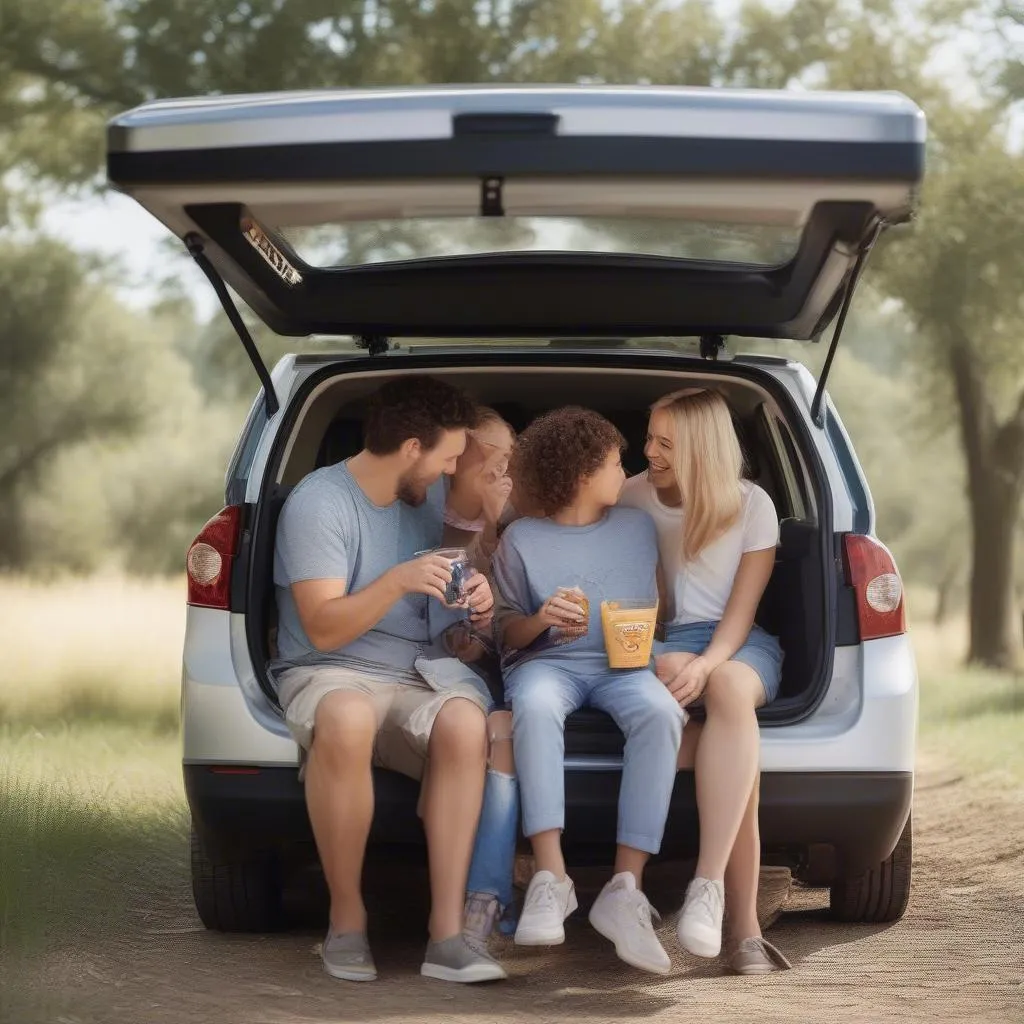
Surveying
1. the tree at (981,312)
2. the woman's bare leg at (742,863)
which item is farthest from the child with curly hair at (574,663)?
the tree at (981,312)

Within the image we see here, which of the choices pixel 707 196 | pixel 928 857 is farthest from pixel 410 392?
pixel 928 857

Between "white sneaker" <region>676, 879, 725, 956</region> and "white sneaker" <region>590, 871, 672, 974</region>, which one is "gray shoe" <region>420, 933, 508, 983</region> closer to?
"white sneaker" <region>590, 871, 672, 974</region>

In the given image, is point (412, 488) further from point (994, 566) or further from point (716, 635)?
point (994, 566)

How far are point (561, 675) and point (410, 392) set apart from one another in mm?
787

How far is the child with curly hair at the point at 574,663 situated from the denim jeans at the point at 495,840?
7 centimetres

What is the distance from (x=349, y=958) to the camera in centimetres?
399

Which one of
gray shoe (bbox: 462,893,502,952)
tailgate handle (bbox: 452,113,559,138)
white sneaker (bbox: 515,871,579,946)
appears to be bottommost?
gray shoe (bbox: 462,893,502,952)

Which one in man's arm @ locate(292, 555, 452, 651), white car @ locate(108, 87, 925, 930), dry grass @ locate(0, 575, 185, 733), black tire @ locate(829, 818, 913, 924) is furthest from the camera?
dry grass @ locate(0, 575, 185, 733)

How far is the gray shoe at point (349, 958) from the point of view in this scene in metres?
3.97

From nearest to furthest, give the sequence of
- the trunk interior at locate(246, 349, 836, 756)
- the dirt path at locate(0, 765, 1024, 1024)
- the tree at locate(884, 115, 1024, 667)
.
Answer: the dirt path at locate(0, 765, 1024, 1024), the trunk interior at locate(246, 349, 836, 756), the tree at locate(884, 115, 1024, 667)

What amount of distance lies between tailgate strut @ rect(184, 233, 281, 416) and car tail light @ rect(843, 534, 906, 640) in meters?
1.53

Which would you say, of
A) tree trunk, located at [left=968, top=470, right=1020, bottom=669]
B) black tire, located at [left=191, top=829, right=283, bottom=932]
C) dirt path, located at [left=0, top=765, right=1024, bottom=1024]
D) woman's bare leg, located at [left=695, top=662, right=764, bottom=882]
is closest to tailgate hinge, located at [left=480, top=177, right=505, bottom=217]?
woman's bare leg, located at [left=695, top=662, right=764, bottom=882]

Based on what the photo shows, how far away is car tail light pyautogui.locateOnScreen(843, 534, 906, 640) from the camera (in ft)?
13.6

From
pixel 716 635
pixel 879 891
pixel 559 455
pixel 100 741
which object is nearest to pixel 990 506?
pixel 100 741
